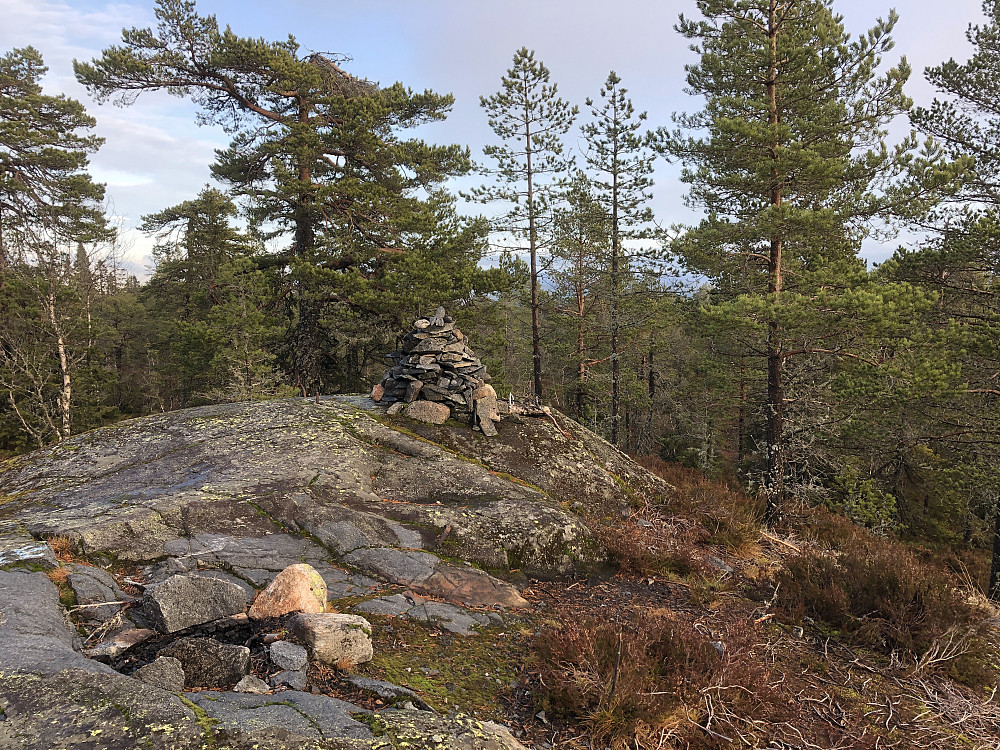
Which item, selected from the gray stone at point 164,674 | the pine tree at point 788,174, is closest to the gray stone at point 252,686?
the gray stone at point 164,674

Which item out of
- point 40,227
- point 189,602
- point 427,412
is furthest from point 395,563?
point 40,227

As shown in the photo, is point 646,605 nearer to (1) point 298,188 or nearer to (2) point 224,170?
(1) point 298,188

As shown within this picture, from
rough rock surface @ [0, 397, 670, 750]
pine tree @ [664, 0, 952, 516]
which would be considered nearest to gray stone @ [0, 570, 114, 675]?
rough rock surface @ [0, 397, 670, 750]

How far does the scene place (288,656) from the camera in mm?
2959

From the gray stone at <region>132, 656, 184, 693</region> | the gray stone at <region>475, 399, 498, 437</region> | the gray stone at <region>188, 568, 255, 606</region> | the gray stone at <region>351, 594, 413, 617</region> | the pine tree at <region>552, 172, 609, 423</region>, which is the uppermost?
the pine tree at <region>552, 172, 609, 423</region>

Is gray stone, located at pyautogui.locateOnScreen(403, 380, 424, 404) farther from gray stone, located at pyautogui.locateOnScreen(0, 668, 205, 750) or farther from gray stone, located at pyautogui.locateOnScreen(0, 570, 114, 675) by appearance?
gray stone, located at pyautogui.locateOnScreen(0, 668, 205, 750)

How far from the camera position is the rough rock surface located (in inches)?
88.4

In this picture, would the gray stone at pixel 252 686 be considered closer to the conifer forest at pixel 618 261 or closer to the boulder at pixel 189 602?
the boulder at pixel 189 602

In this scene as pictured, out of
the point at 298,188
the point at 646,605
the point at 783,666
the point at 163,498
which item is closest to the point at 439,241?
the point at 298,188

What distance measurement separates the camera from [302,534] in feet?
17.2

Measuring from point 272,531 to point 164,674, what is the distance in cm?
272

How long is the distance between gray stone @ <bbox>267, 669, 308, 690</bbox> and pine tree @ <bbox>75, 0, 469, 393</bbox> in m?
13.6

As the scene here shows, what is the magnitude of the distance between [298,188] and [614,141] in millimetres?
12684

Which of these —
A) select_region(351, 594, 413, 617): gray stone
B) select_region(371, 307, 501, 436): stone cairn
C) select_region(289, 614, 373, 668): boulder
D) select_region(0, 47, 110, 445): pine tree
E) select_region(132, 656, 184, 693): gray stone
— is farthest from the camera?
select_region(0, 47, 110, 445): pine tree
